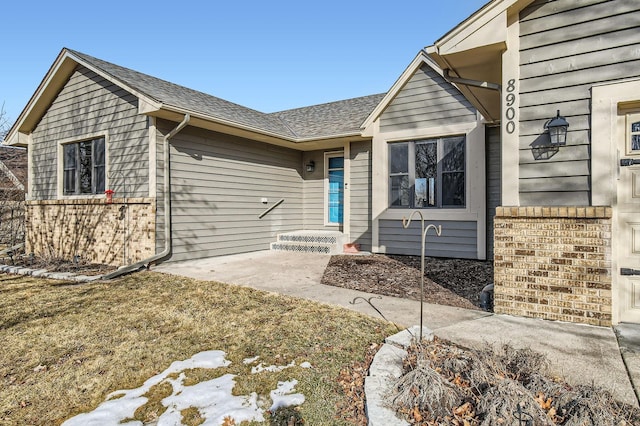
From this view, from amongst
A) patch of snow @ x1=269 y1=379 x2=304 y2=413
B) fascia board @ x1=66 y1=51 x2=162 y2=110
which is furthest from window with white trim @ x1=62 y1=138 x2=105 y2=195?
patch of snow @ x1=269 y1=379 x2=304 y2=413

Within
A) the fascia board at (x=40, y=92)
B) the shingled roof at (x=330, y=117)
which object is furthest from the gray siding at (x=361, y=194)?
the fascia board at (x=40, y=92)

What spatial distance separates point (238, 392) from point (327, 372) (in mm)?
698

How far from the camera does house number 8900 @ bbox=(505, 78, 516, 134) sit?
398 cm

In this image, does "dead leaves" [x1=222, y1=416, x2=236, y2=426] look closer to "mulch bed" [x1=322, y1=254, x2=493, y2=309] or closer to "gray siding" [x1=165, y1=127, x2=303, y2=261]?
"mulch bed" [x1=322, y1=254, x2=493, y2=309]

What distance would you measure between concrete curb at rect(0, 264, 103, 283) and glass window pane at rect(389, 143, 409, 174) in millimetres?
6741

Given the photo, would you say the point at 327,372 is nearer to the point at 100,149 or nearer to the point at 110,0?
the point at 100,149

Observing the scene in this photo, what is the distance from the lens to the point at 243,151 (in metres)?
9.29

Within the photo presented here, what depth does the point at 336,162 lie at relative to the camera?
10609mm

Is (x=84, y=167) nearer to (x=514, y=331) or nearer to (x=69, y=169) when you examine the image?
(x=69, y=169)

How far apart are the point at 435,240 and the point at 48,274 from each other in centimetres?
805

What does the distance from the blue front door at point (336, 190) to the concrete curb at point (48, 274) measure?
6.21 meters

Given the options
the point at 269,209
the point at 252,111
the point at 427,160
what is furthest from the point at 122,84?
the point at 427,160

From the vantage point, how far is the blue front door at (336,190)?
10.5 m

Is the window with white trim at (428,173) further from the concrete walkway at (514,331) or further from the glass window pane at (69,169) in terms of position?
the glass window pane at (69,169)
